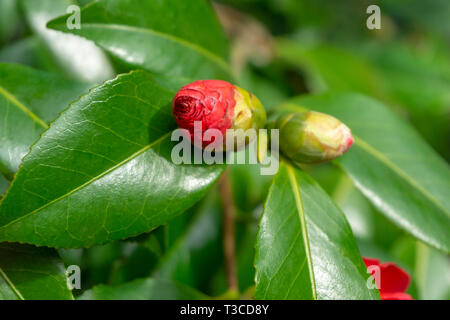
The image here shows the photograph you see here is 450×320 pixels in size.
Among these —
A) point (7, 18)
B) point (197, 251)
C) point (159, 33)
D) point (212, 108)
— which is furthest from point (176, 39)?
point (7, 18)

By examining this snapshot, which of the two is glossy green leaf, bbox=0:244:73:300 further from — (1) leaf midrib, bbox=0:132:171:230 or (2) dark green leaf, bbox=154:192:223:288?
(2) dark green leaf, bbox=154:192:223:288

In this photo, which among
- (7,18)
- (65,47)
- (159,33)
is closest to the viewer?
(159,33)

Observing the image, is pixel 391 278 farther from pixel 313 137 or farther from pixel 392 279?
pixel 313 137

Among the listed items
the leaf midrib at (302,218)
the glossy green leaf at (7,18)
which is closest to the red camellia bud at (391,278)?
the leaf midrib at (302,218)

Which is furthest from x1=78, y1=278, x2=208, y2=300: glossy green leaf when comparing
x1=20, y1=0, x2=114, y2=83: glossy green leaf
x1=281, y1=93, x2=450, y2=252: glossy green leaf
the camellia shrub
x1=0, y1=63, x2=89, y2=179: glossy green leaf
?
x1=20, y1=0, x2=114, y2=83: glossy green leaf

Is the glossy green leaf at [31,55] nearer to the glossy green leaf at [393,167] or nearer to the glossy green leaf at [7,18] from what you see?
the glossy green leaf at [7,18]
